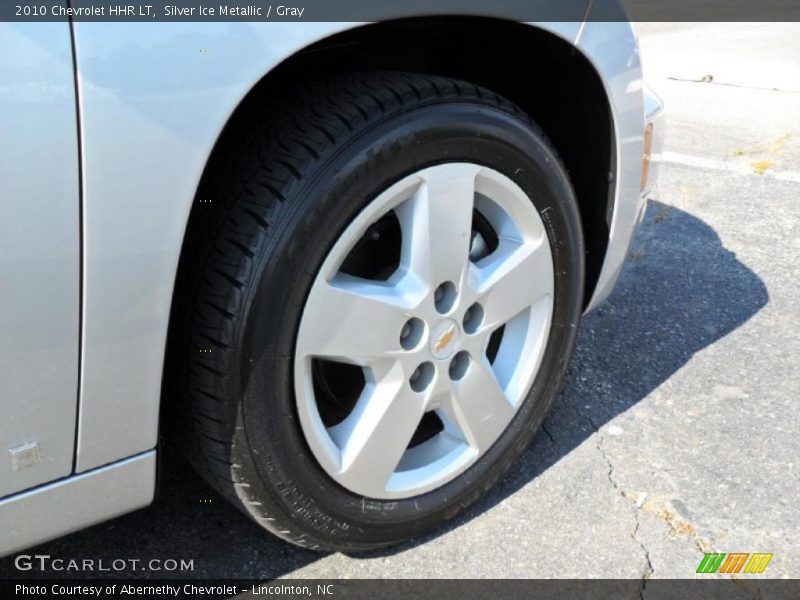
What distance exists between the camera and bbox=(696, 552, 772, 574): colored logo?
1.94m

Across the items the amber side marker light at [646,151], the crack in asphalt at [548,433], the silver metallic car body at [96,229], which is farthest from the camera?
the crack in asphalt at [548,433]

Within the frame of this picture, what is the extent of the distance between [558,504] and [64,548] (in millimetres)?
1108

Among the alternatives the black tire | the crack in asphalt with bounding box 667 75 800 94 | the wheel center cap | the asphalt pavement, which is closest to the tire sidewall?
the black tire

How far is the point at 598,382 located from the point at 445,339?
96 centimetres

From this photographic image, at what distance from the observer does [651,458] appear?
2281 millimetres

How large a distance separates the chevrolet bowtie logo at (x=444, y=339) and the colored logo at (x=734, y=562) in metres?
0.76

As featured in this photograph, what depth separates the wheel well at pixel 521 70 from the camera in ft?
5.67

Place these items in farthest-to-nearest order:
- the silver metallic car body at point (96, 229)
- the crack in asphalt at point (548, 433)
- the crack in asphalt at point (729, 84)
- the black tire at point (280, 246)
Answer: the crack in asphalt at point (729, 84) < the crack in asphalt at point (548, 433) < the black tire at point (280, 246) < the silver metallic car body at point (96, 229)

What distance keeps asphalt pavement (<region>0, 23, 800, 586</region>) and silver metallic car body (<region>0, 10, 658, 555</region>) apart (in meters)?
0.54

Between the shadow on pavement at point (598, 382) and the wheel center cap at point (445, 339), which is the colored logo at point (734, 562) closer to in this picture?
the shadow on pavement at point (598, 382)

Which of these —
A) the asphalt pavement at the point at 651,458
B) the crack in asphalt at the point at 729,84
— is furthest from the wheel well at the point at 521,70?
the crack in asphalt at the point at 729,84

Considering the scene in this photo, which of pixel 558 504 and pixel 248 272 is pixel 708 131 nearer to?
pixel 558 504

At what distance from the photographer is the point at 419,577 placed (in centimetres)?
189

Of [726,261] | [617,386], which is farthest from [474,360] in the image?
[726,261]
